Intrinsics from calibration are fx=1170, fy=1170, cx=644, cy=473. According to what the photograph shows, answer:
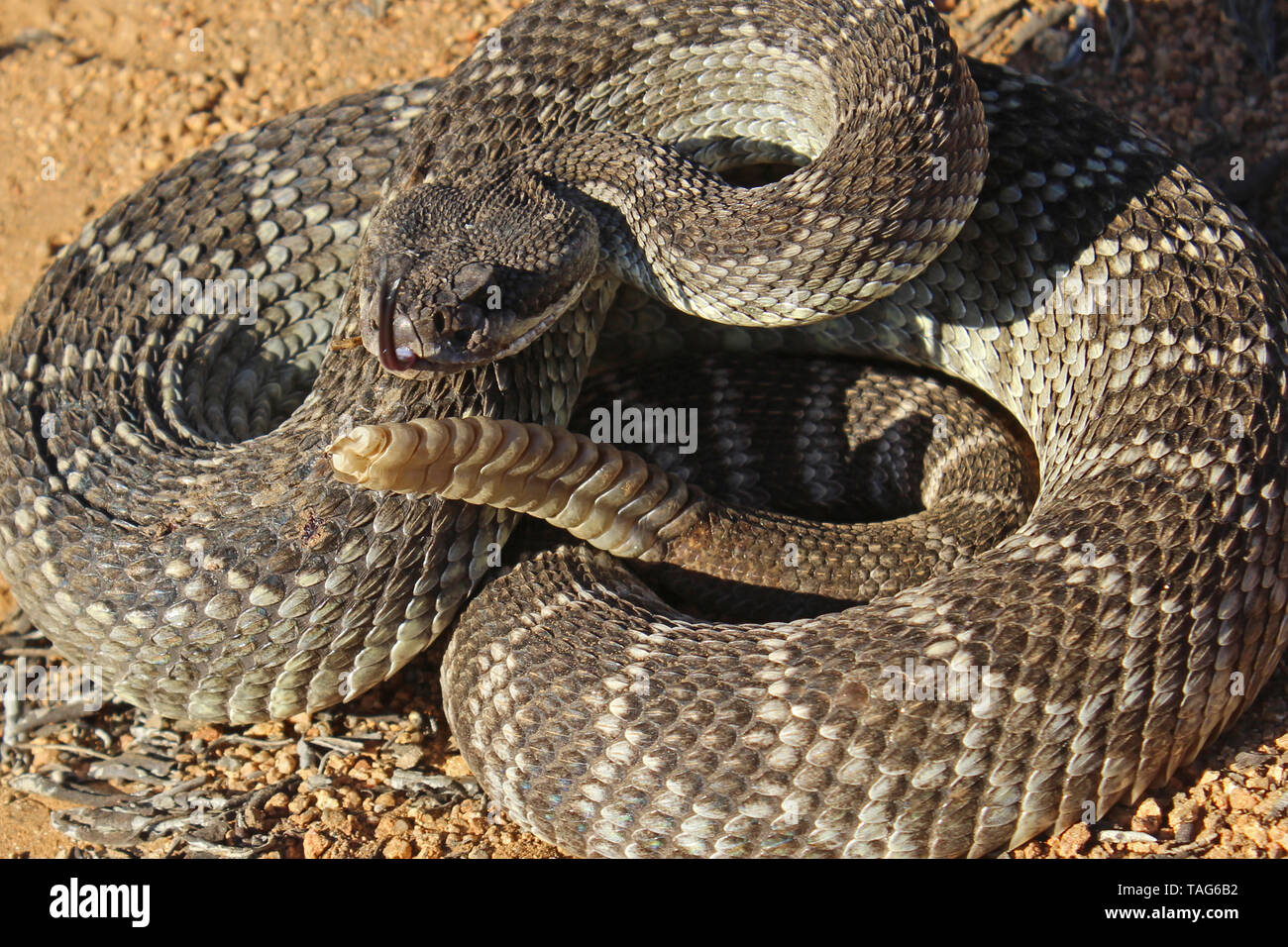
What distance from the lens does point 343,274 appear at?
17.1 ft

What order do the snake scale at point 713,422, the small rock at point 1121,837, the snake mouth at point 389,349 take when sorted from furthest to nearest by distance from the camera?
the snake mouth at point 389,349 < the small rock at point 1121,837 < the snake scale at point 713,422

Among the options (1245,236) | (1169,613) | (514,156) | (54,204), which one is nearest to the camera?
(1169,613)

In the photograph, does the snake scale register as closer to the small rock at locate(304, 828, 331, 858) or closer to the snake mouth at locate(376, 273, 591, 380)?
the snake mouth at locate(376, 273, 591, 380)

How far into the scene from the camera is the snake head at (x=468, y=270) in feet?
12.4

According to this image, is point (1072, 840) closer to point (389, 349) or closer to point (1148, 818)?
point (1148, 818)

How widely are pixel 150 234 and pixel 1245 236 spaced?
444cm

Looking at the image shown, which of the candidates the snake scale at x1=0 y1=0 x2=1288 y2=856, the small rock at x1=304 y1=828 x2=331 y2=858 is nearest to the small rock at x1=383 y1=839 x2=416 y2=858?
the small rock at x1=304 y1=828 x2=331 y2=858

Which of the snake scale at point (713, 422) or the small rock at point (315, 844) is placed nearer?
the snake scale at point (713, 422)

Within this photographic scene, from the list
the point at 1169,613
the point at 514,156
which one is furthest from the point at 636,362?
the point at 1169,613

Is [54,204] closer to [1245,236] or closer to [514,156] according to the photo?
[514,156]

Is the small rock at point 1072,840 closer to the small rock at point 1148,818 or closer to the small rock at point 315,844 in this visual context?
the small rock at point 1148,818

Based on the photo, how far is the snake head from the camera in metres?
3.78

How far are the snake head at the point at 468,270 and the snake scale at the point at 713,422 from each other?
0.02 m

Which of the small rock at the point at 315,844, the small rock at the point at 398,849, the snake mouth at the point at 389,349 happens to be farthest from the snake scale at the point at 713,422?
the small rock at the point at 315,844
